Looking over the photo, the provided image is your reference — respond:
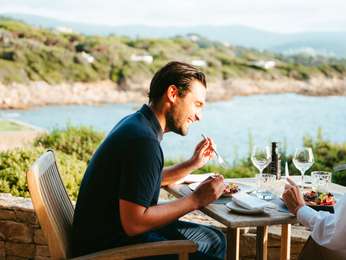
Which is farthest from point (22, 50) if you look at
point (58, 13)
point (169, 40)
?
point (169, 40)

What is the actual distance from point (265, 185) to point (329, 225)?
0.49 meters

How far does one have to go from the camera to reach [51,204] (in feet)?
5.97

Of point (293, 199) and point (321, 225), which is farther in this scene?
point (293, 199)

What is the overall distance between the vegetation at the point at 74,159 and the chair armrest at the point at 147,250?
1.60 metres

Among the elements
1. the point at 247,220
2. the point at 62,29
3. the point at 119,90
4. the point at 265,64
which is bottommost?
the point at 119,90

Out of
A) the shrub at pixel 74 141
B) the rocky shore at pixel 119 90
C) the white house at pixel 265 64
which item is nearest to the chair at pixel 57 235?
the shrub at pixel 74 141

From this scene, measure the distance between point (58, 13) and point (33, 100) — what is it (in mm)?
3808

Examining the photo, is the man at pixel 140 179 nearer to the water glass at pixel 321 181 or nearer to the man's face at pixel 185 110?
the man's face at pixel 185 110

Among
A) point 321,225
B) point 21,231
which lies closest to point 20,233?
point 21,231

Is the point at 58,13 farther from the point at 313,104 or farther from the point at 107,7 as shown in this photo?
the point at 313,104

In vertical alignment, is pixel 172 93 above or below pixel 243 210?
above

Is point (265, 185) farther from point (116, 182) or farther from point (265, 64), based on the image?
point (265, 64)

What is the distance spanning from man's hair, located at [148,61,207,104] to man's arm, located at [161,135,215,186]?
0.40m

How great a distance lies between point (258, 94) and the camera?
1652 cm
